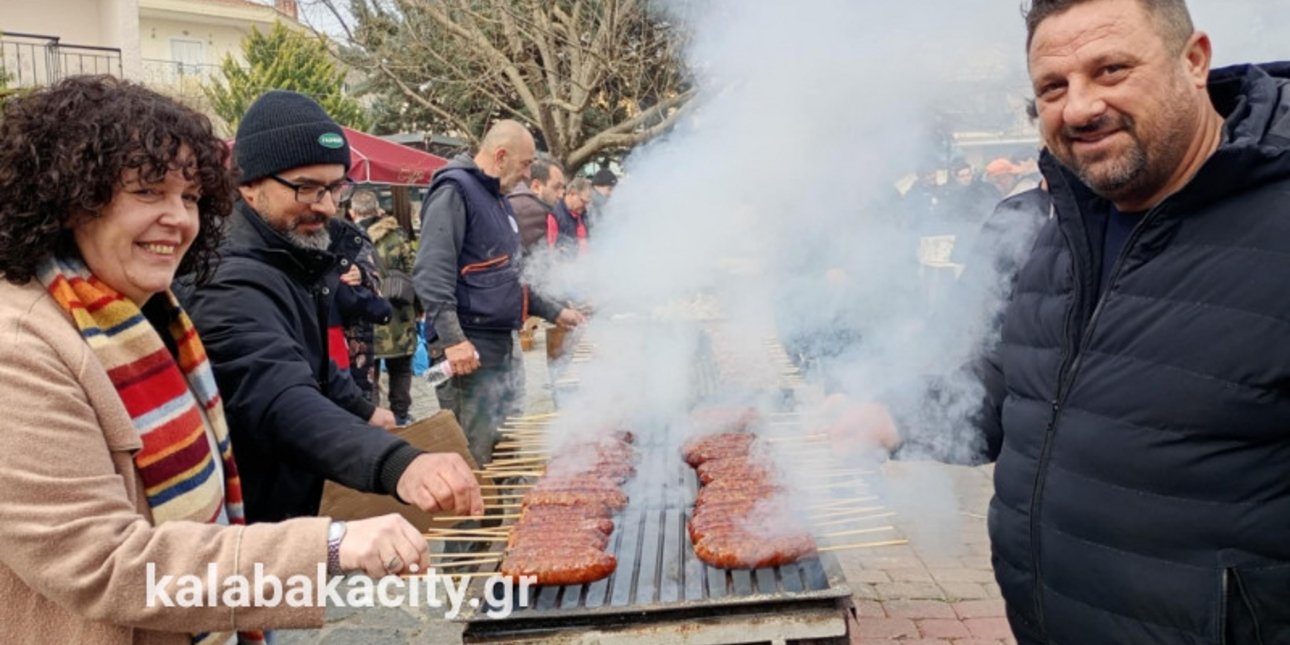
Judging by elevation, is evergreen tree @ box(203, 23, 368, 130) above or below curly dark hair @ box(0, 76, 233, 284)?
above

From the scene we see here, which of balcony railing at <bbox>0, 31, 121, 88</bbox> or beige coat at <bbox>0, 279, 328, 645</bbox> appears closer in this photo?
beige coat at <bbox>0, 279, 328, 645</bbox>

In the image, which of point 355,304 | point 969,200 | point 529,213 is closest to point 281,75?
point 529,213

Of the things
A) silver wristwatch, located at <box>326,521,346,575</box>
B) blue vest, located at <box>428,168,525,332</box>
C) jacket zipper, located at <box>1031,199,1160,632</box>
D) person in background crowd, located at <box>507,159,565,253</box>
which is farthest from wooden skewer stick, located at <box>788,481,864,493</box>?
person in background crowd, located at <box>507,159,565,253</box>

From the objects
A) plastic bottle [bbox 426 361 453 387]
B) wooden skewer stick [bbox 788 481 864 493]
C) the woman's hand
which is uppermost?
the woman's hand

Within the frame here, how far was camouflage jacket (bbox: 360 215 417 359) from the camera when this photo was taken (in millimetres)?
7508

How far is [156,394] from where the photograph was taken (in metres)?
1.88

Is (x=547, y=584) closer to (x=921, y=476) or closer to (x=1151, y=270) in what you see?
(x=1151, y=270)

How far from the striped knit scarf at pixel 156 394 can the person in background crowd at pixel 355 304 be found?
1.18 meters

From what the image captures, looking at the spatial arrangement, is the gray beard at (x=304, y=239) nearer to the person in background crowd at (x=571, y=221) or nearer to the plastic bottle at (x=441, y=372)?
the plastic bottle at (x=441, y=372)

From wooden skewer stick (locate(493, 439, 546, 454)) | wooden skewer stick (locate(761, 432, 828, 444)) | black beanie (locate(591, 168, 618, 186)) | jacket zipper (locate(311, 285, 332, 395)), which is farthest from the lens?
black beanie (locate(591, 168, 618, 186))

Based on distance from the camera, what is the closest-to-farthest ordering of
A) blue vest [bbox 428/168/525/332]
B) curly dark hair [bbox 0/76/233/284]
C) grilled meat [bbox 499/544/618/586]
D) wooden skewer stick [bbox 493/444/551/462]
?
curly dark hair [bbox 0/76/233/284], grilled meat [bbox 499/544/618/586], wooden skewer stick [bbox 493/444/551/462], blue vest [bbox 428/168/525/332]

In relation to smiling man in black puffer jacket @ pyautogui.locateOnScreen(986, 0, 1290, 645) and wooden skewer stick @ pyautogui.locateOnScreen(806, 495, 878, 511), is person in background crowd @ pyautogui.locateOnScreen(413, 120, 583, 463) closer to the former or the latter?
wooden skewer stick @ pyautogui.locateOnScreen(806, 495, 878, 511)

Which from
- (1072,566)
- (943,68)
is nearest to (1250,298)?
(1072,566)

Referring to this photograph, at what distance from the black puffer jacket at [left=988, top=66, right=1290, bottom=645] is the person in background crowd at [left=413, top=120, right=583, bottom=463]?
357 cm
